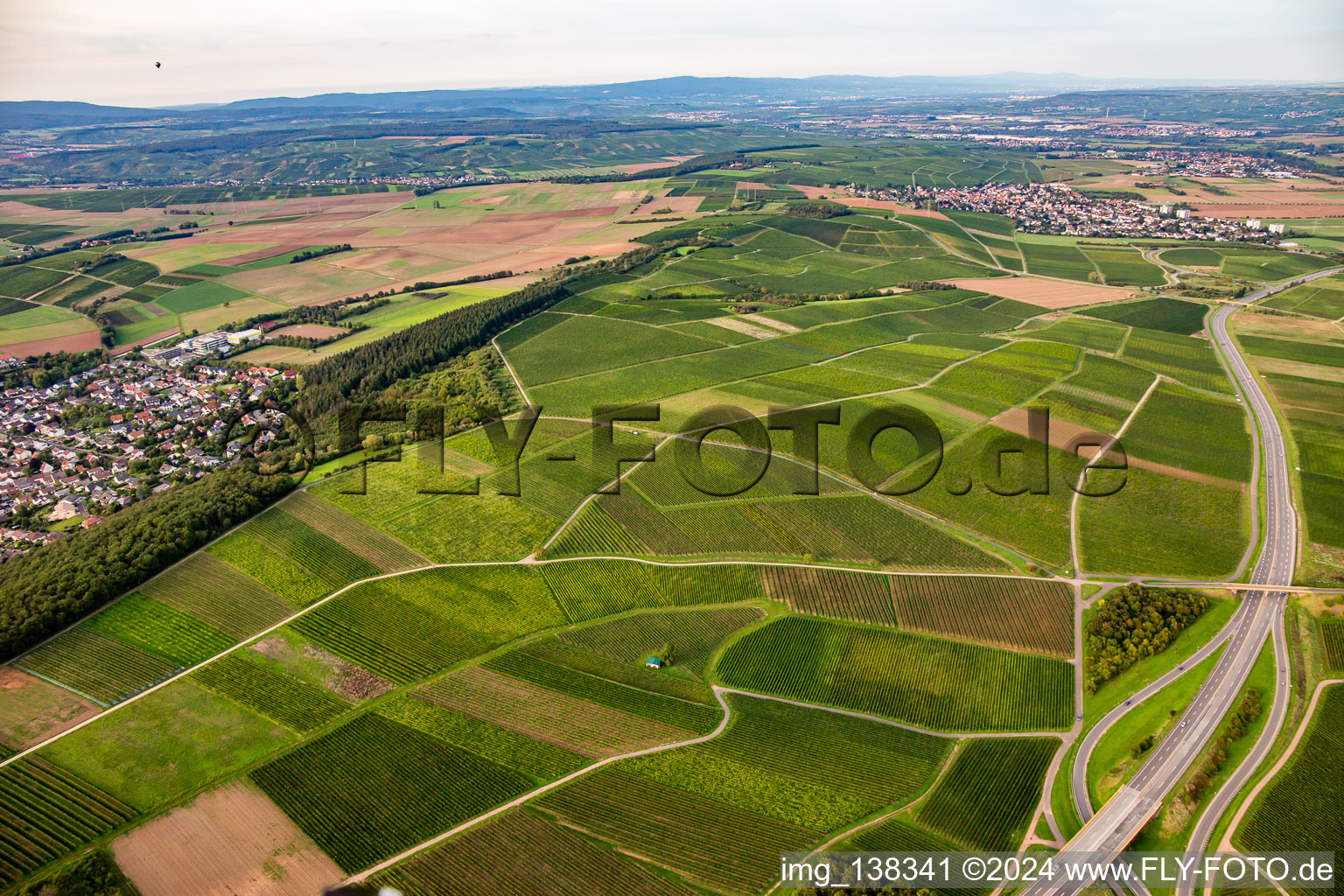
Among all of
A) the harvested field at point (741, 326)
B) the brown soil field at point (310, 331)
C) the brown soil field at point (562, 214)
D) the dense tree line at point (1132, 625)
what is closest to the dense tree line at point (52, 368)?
the brown soil field at point (310, 331)

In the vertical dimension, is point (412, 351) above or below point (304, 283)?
below

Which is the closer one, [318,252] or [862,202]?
[318,252]

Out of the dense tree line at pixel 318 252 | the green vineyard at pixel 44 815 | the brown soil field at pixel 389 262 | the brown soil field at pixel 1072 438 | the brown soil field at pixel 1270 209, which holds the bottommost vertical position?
the green vineyard at pixel 44 815

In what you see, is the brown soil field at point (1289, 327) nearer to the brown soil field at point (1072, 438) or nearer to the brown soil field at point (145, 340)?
the brown soil field at point (1072, 438)

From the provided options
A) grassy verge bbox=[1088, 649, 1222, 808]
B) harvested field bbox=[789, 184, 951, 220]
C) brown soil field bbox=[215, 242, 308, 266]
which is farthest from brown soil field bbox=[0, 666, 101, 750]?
harvested field bbox=[789, 184, 951, 220]

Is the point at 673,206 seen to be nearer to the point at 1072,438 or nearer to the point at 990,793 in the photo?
the point at 1072,438

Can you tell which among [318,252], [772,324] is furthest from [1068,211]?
[318,252]

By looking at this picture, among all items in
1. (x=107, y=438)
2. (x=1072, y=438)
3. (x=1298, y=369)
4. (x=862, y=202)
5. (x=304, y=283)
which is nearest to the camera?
(x=1072, y=438)
